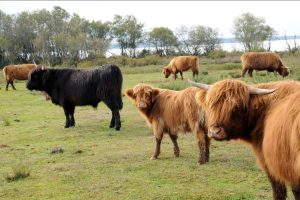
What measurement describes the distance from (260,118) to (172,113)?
10.1 feet

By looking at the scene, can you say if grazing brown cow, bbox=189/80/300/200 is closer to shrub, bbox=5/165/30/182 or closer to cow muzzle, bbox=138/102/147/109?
cow muzzle, bbox=138/102/147/109

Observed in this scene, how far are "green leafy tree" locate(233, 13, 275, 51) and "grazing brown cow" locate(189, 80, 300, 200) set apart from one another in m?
55.3

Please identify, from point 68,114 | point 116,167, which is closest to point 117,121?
point 68,114

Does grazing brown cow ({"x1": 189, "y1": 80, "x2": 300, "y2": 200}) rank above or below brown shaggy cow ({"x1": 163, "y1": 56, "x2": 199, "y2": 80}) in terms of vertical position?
above

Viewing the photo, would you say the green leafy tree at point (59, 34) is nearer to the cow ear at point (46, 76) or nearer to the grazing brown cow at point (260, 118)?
the cow ear at point (46, 76)

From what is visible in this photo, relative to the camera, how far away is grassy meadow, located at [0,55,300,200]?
530 centimetres

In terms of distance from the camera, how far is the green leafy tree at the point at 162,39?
58188 millimetres

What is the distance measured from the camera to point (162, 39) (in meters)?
60.0

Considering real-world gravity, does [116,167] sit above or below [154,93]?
below

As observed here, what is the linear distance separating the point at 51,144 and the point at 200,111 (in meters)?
3.55

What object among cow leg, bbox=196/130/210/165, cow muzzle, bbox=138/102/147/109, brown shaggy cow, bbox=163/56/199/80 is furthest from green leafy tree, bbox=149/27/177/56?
cow leg, bbox=196/130/210/165

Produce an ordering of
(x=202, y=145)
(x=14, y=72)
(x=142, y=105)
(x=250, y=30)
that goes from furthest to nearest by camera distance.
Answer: (x=250, y=30)
(x=14, y=72)
(x=142, y=105)
(x=202, y=145)

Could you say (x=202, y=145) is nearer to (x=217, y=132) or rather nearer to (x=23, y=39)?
(x=217, y=132)

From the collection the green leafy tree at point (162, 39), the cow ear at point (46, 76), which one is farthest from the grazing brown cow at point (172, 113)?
the green leafy tree at point (162, 39)
